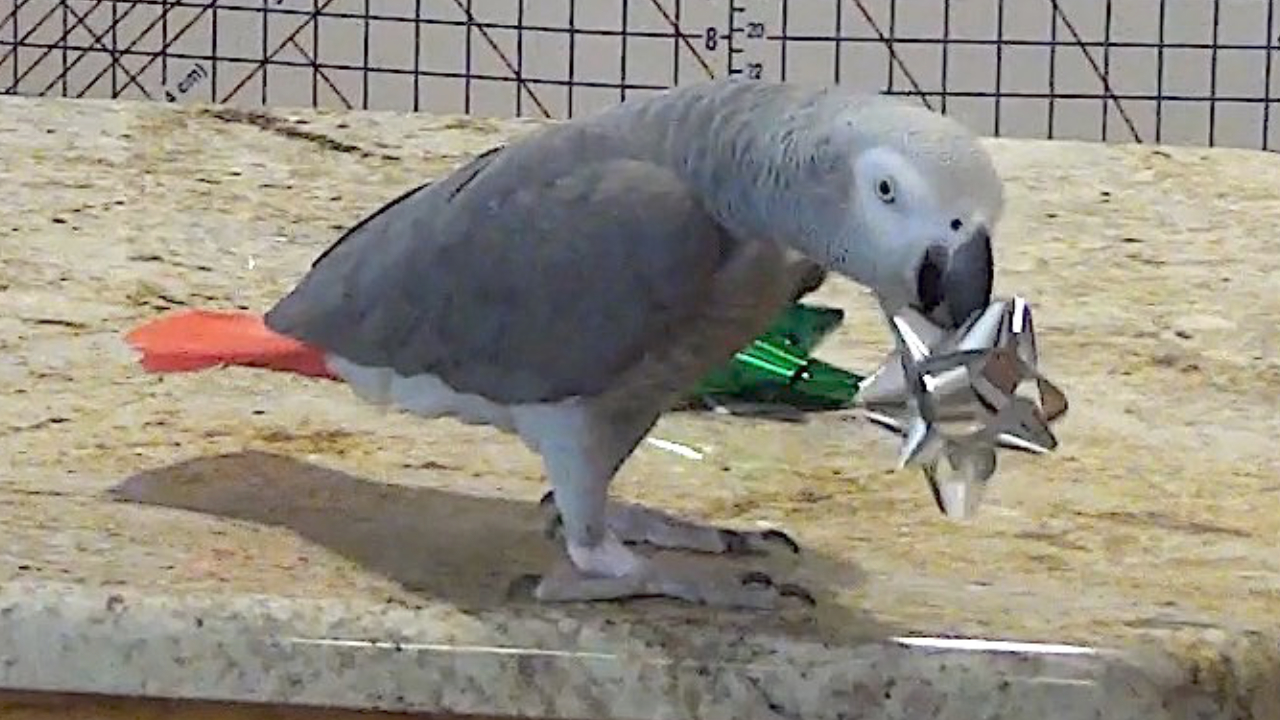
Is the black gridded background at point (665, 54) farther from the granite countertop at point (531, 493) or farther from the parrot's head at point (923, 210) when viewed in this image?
the parrot's head at point (923, 210)

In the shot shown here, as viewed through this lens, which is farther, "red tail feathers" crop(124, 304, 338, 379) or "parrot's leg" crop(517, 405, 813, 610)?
"red tail feathers" crop(124, 304, 338, 379)

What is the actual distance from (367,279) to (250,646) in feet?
0.49

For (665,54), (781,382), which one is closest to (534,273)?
(781,382)

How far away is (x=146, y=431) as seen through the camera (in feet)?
2.45

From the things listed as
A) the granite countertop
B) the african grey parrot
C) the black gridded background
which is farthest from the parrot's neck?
the black gridded background

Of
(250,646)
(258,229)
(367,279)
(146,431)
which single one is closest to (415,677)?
(250,646)

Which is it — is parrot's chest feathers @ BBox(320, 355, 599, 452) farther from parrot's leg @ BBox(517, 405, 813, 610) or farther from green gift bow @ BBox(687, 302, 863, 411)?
green gift bow @ BBox(687, 302, 863, 411)

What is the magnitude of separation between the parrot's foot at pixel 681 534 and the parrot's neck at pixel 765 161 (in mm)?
131

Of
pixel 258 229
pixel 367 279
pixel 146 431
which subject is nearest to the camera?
pixel 367 279

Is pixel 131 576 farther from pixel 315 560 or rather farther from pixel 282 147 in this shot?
pixel 282 147

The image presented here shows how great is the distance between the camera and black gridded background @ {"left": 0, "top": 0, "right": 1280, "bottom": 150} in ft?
3.48

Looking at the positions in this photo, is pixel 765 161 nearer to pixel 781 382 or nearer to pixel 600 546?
pixel 600 546

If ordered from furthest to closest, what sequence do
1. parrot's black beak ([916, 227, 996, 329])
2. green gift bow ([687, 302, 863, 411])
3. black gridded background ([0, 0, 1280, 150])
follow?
black gridded background ([0, 0, 1280, 150]), green gift bow ([687, 302, 863, 411]), parrot's black beak ([916, 227, 996, 329])

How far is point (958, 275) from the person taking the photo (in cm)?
48
